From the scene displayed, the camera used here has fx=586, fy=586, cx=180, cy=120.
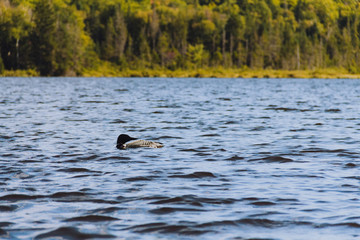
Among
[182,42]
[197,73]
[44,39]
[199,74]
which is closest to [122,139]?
[44,39]

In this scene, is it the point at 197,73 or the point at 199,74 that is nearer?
the point at 199,74

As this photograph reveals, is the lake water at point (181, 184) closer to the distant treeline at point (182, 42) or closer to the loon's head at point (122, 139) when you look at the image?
the loon's head at point (122, 139)

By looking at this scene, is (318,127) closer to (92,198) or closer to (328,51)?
(92,198)

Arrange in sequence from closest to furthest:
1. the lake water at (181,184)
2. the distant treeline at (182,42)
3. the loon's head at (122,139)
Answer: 1. the lake water at (181,184)
2. the loon's head at (122,139)
3. the distant treeline at (182,42)

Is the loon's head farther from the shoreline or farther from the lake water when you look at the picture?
the shoreline

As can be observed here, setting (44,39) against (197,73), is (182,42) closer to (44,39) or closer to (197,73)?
(197,73)

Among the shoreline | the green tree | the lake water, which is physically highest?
the green tree

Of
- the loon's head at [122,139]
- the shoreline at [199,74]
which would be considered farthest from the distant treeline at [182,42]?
the loon's head at [122,139]

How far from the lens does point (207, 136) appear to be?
64.5 feet

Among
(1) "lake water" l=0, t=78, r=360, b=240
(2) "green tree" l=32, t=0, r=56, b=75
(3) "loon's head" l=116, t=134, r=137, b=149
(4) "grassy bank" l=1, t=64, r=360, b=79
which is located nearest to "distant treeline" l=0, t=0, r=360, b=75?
(4) "grassy bank" l=1, t=64, r=360, b=79

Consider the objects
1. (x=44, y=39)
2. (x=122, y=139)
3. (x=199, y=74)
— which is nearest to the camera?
(x=122, y=139)

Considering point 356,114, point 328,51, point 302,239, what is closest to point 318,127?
point 356,114

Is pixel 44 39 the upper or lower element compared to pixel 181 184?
upper

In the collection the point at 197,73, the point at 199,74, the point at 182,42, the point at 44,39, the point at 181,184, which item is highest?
the point at 44,39
